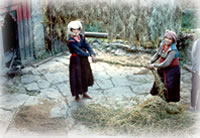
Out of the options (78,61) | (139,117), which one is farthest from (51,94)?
(139,117)

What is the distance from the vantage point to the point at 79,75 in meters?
4.83

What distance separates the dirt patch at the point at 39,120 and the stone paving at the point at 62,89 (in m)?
0.06

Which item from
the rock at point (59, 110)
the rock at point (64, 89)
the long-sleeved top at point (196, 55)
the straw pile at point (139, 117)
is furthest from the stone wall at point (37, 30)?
the long-sleeved top at point (196, 55)

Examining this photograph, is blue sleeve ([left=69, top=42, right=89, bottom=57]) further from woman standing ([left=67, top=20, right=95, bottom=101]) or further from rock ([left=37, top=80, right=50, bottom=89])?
rock ([left=37, top=80, right=50, bottom=89])

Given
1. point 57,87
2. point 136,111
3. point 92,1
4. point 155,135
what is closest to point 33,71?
point 57,87

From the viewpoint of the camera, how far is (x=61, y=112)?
4695 millimetres

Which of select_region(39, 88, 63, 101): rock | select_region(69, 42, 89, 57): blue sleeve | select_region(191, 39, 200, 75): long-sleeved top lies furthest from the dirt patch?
select_region(191, 39, 200, 75): long-sleeved top

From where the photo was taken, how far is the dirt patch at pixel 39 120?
4.41 metres

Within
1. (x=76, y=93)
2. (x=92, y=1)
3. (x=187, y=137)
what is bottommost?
(x=187, y=137)

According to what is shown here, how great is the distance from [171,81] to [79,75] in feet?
4.37

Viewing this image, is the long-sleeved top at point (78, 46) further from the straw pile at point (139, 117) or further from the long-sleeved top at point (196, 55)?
the long-sleeved top at point (196, 55)

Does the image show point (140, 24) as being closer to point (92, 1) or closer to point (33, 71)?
point (92, 1)

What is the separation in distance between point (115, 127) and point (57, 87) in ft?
4.09

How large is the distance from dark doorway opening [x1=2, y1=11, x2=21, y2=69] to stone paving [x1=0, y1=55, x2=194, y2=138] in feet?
0.99
